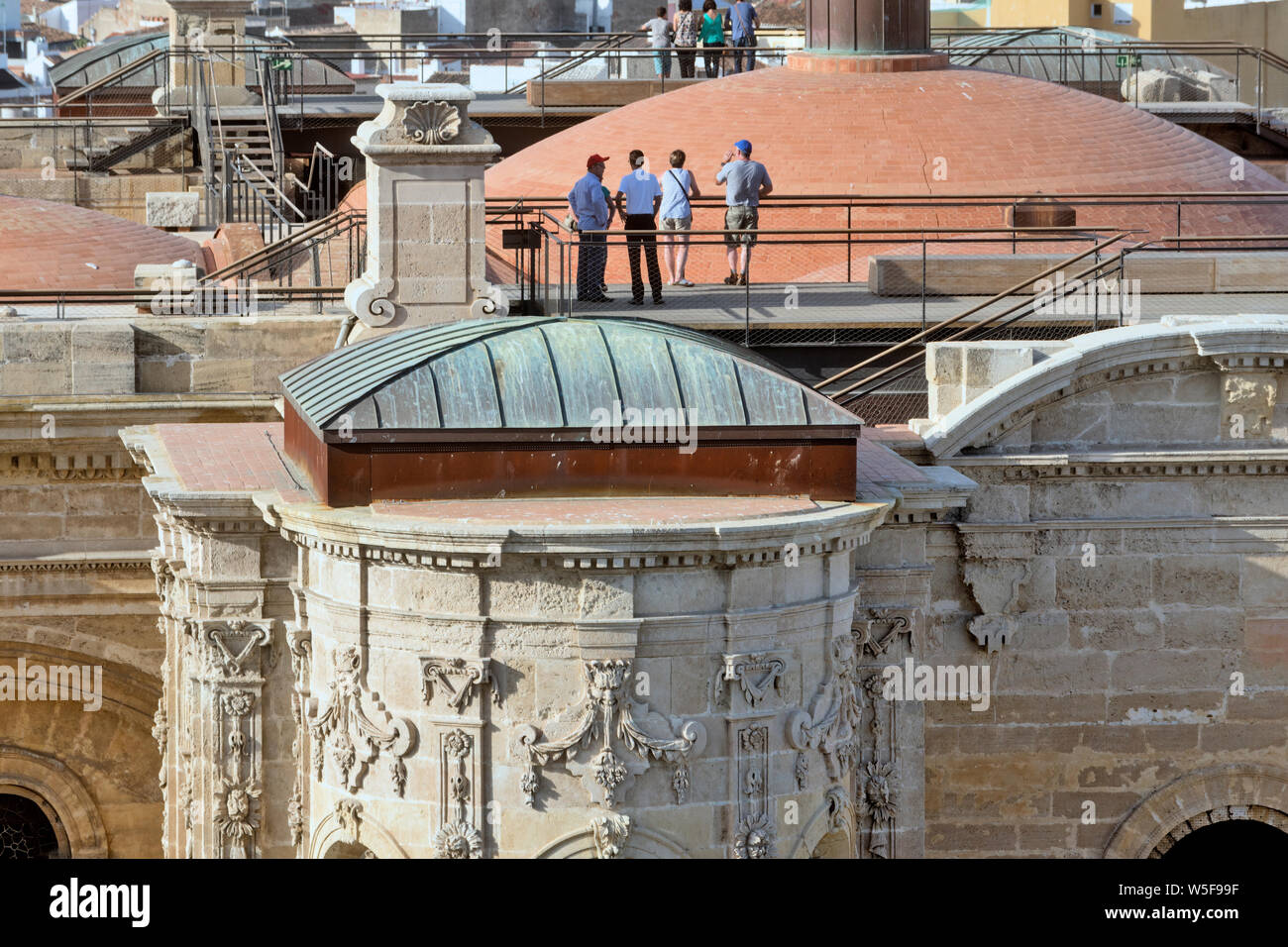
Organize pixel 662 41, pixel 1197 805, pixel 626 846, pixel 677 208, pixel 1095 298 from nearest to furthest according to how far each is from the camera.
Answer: pixel 626 846
pixel 1197 805
pixel 1095 298
pixel 677 208
pixel 662 41

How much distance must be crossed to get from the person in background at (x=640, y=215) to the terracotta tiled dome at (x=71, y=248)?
5798mm

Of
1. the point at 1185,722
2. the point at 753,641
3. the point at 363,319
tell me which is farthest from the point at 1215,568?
the point at 363,319

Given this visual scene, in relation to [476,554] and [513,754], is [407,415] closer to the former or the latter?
[476,554]

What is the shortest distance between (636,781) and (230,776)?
13.8ft

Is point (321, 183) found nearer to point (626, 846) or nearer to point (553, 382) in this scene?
point (553, 382)

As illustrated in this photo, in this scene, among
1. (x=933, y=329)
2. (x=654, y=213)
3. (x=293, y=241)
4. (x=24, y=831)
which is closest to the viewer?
(x=933, y=329)

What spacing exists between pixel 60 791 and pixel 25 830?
59cm

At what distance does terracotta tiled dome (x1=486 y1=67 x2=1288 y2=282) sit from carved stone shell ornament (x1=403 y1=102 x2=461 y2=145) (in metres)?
8.58

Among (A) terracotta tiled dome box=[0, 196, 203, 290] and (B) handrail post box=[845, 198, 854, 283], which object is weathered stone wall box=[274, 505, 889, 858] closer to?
(B) handrail post box=[845, 198, 854, 283]

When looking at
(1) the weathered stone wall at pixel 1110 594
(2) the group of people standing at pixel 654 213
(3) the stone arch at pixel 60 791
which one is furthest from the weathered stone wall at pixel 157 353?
(1) the weathered stone wall at pixel 1110 594

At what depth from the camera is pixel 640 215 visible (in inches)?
1203

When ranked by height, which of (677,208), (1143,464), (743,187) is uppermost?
(743,187)

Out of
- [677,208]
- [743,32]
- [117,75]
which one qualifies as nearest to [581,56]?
[743,32]

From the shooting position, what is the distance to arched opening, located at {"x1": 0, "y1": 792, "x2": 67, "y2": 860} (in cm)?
2798
